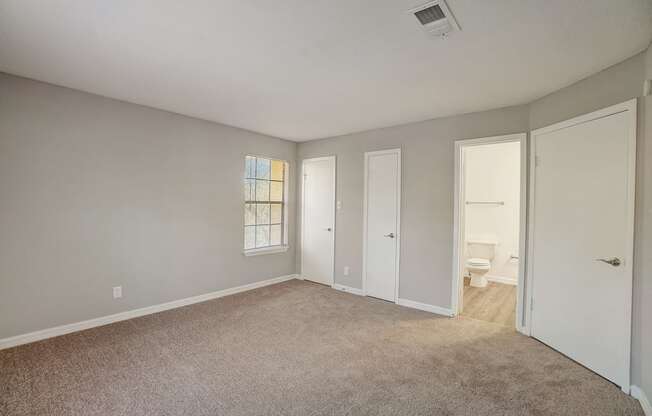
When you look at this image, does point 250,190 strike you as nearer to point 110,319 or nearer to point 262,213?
point 262,213

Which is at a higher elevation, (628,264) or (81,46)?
(81,46)

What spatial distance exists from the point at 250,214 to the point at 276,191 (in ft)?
2.19

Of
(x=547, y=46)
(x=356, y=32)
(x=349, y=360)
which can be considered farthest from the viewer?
(x=349, y=360)

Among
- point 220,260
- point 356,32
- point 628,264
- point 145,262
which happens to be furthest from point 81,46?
point 628,264

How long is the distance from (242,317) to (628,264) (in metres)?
3.50

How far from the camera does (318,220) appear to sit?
5074 millimetres

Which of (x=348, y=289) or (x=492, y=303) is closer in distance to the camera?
(x=492, y=303)

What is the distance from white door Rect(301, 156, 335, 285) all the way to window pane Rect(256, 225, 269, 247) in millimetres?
629

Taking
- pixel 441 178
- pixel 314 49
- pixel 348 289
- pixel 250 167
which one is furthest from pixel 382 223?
pixel 314 49

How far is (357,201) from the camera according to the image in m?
4.59

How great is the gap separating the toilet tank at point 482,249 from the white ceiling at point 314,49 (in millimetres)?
2732

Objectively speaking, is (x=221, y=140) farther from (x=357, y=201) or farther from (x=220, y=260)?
(x=357, y=201)

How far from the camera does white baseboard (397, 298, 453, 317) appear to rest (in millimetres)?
3692

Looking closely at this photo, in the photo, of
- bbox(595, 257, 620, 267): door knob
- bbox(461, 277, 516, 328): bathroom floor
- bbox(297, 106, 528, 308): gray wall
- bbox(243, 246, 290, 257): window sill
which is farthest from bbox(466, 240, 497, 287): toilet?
bbox(243, 246, 290, 257): window sill
